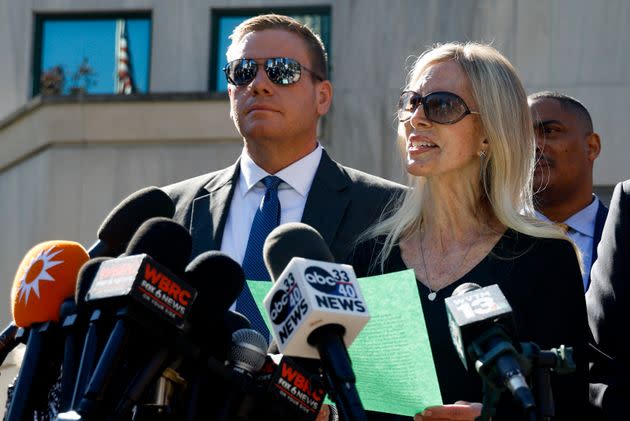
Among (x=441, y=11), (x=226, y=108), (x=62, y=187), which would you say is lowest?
(x=62, y=187)

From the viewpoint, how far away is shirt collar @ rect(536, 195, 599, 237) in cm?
577

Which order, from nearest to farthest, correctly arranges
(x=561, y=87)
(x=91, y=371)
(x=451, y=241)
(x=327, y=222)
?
(x=91, y=371), (x=451, y=241), (x=327, y=222), (x=561, y=87)

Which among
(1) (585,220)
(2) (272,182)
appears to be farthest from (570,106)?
(2) (272,182)

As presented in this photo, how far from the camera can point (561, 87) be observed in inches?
436

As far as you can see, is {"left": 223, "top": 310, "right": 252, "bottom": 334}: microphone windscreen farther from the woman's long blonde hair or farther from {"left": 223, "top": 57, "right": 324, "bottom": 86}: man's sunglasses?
{"left": 223, "top": 57, "right": 324, "bottom": 86}: man's sunglasses

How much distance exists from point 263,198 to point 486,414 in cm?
255

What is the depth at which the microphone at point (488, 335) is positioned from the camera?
112 inches

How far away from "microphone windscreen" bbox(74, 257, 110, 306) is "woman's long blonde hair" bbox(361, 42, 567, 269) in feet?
4.29

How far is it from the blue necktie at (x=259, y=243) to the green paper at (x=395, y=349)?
3.59 ft

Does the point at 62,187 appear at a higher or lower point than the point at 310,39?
lower

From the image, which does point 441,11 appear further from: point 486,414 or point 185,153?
point 486,414

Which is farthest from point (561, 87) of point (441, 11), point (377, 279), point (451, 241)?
point (377, 279)

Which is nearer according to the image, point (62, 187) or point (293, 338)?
point (293, 338)

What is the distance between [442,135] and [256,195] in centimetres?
145
